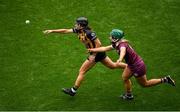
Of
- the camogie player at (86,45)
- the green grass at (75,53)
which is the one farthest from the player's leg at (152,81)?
the camogie player at (86,45)

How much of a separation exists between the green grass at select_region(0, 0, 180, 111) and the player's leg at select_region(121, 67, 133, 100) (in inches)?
6.2

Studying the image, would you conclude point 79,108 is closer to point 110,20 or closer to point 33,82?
point 33,82

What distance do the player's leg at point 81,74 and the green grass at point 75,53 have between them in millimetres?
217

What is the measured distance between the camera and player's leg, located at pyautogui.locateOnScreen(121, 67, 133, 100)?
10.5 metres

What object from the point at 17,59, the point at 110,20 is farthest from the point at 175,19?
the point at 17,59

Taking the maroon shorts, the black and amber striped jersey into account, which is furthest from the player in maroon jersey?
the black and amber striped jersey

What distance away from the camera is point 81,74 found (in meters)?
10.9

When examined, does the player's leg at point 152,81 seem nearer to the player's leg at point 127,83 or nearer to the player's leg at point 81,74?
the player's leg at point 127,83

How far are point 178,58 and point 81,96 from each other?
3.25 m

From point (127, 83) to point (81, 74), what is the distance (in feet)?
3.88

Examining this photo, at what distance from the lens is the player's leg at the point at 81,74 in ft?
35.6

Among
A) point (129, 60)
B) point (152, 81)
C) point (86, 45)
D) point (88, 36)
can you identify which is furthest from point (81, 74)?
point (152, 81)

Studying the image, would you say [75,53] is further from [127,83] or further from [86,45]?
[127,83]

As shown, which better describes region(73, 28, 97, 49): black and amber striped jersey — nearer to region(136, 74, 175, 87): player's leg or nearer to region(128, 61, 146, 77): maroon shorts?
region(128, 61, 146, 77): maroon shorts
